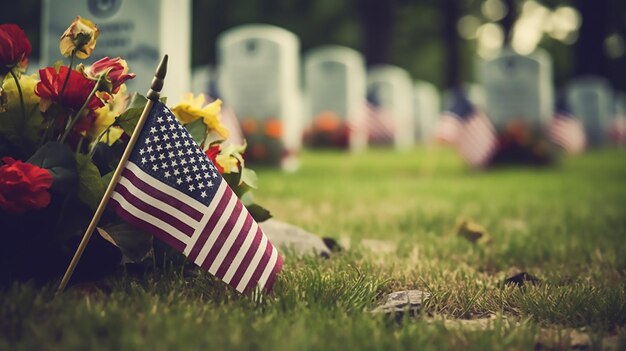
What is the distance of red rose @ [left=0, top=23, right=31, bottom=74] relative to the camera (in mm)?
1962

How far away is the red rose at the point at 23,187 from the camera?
178 centimetres

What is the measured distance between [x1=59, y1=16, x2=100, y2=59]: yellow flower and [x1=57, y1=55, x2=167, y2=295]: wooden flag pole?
1.12ft

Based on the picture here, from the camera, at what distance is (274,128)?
8383 millimetres

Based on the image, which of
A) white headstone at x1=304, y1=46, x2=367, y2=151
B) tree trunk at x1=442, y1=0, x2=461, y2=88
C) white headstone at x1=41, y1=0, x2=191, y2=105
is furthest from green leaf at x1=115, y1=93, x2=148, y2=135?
tree trunk at x1=442, y1=0, x2=461, y2=88

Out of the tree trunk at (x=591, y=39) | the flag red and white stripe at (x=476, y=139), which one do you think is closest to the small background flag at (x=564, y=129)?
the flag red and white stripe at (x=476, y=139)

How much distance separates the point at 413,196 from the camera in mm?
5848

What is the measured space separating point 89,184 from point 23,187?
0.76 feet

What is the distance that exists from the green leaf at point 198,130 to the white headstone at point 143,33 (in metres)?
1.21

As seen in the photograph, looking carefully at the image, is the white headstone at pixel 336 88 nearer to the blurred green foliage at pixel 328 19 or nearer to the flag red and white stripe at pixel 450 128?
the blurred green foliage at pixel 328 19

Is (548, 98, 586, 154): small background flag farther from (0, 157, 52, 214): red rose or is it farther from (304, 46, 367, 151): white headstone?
(0, 157, 52, 214): red rose

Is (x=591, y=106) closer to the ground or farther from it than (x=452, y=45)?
closer to the ground

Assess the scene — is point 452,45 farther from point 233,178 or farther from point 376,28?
point 233,178

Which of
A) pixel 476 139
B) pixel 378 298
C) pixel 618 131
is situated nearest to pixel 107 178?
pixel 378 298

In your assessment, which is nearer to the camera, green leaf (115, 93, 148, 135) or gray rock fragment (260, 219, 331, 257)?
green leaf (115, 93, 148, 135)
